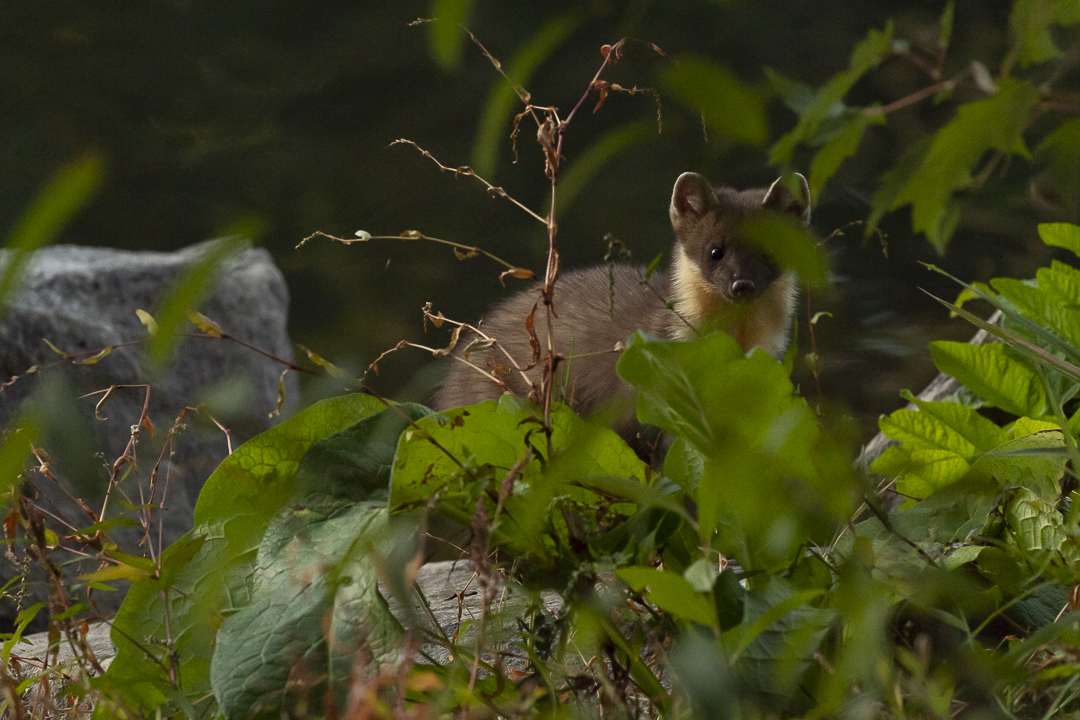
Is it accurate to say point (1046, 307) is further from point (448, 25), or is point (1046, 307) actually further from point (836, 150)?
point (448, 25)

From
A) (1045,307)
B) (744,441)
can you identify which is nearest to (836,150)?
(744,441)

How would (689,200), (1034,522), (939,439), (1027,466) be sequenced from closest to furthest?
(1034,522), (1027,466), (939,439), (689,200)

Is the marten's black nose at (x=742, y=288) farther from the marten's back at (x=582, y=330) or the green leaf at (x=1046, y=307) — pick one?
the green leaf at (x=1046, y=307)

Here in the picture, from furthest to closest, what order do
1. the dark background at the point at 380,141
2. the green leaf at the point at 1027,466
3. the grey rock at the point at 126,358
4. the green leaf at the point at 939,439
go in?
the dark background at the point at 380,141, the grey rock at the point at 126,358, the green leaf at the point at 939,439, the green leaf at the point at 1027,466

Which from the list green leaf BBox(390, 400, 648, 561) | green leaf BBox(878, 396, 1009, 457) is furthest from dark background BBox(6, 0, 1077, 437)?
green leaf BBox(390, 400, 648, 561)

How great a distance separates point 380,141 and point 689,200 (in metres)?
2.62

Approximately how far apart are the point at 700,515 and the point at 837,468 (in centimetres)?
19

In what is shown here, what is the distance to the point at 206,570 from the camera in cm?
132

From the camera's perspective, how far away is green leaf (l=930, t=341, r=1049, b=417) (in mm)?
1786

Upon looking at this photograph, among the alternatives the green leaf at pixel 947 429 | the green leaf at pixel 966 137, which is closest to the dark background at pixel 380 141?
the green leaf at pixel 947 429

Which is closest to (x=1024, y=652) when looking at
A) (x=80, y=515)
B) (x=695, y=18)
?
(x=80, y=515)

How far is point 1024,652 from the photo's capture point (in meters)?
1.00

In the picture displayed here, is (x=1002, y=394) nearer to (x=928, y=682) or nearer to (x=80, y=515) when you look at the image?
(x=928, y=682)

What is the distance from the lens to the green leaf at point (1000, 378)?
179cm
